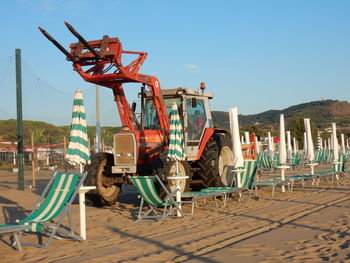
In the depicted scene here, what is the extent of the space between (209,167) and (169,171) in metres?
1.53

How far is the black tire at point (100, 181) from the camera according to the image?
28.6 ft

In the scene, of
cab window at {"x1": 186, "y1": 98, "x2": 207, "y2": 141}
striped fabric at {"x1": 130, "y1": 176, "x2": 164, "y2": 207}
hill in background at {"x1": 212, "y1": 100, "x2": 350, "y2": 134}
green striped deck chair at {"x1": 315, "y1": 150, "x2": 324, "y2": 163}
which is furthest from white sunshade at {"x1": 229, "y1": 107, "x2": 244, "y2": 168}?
hill in background at {"x1": 212, "y1": 100, "x2": 350, "y2": 134}

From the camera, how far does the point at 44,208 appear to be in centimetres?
602

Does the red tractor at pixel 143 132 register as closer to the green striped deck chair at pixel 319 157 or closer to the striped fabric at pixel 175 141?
the striped fabric at pixel 175 141

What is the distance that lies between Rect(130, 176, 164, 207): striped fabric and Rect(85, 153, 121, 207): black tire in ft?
4.96

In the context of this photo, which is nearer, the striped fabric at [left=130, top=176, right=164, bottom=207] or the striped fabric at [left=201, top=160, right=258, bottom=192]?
the striped fabric at [left=130, top=176, right=164, bottom=207]

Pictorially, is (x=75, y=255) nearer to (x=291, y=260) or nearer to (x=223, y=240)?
(x=223, y=240)

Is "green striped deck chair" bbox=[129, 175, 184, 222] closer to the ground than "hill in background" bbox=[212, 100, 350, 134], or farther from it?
closer to the ground

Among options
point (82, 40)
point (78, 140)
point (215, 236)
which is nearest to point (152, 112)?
point (82, 40)

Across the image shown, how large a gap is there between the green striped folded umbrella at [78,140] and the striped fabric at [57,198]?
0.34 meters

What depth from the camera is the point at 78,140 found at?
658cm

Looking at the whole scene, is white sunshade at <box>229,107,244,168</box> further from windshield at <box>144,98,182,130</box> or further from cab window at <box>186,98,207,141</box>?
windshield at <box>144,98,182,130</box>

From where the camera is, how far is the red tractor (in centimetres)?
814

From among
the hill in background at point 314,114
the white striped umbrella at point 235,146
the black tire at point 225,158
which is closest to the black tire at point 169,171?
the white striped umbrella at point 235,146
